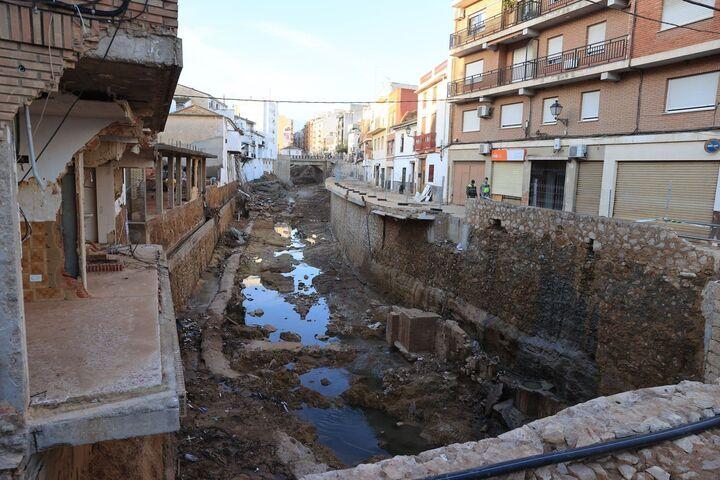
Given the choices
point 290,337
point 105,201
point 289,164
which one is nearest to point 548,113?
point 290,337

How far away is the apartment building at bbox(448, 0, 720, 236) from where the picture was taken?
1310 centimetres

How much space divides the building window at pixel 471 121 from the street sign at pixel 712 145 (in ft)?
35.8

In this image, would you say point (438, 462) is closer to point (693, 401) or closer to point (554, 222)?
point (693, 401)

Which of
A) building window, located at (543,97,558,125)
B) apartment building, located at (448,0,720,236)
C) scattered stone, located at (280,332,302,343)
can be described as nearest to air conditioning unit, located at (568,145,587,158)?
apartment building, located at (448,0,720,236)

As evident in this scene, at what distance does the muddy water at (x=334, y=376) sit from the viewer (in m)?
8.80

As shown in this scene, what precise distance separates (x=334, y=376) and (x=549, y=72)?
46.7 feet

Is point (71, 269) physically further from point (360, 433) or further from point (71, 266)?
point (360, 433)

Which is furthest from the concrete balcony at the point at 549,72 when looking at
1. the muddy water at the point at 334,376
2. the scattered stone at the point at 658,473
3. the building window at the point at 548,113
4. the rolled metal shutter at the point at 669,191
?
the scattered stone at the point at 658,473

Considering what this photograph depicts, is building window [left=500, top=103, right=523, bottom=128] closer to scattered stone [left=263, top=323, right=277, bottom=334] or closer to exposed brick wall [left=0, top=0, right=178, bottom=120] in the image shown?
scattered stone [left=263, top=323, right=277, bottom=334]

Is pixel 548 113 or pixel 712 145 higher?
pixel 548 113

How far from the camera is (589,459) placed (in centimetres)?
371

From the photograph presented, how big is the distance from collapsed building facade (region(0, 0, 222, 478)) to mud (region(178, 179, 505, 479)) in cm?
256

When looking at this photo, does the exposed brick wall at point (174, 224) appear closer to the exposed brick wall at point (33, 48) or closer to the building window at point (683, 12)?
the exposed brick wall at point (33, 48)

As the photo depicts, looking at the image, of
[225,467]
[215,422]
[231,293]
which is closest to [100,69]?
[225,467]
